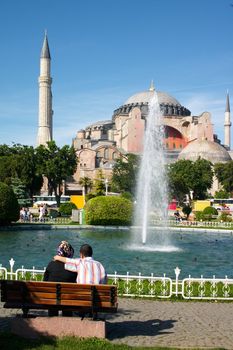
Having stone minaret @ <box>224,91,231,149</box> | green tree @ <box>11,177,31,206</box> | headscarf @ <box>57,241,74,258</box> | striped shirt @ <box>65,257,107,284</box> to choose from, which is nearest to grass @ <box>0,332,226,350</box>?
striped shirt @ <box>65,257,107,284</box>

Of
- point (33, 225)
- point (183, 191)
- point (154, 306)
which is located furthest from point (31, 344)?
point (183, 191)

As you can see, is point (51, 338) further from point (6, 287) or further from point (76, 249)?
point (76, 249)

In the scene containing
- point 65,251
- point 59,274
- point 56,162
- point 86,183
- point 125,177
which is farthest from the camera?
point 86,183

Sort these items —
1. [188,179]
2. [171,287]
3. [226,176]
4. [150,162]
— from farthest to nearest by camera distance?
[226,176]
[188,179]
[150,162]
[171,287]

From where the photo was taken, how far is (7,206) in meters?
29.6

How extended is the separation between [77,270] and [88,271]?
0.17 metres

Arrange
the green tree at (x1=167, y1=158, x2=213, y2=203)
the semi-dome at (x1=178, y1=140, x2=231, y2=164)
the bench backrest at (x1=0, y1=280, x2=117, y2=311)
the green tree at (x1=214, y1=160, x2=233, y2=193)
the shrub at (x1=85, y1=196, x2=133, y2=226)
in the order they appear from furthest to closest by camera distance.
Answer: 1. the semi-dome at (x1=178, y1=140, x2=231, y2=164)
2. the green tree at (x1=214, y1=160, x2=233, y2=193)
3. the green tree at (x1=167, y1=158, x2=213, y2=203)
4. the shrub at (x1=85, y1=196, x2=133, y2=226)
5. the bench backrest at (x1=0, y1=280, x2=117, y2=311)

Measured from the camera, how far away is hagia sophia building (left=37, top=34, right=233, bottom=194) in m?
80.1

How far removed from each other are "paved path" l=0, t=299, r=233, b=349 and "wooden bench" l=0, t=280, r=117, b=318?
0.59 metres

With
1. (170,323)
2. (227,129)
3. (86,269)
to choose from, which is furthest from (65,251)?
(227,129)

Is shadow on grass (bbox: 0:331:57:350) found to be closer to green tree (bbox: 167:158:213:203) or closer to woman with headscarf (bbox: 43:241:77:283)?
woman with headscarf (bbox: 43:241:77:283)

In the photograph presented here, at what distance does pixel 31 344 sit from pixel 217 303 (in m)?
4.50

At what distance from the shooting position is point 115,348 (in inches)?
246

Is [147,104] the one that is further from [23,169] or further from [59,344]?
[59,344]
